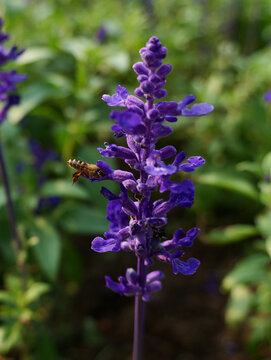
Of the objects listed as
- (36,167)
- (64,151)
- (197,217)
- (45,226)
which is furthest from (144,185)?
(197,217)

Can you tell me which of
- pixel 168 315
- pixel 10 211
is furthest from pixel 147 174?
pixel 168 315

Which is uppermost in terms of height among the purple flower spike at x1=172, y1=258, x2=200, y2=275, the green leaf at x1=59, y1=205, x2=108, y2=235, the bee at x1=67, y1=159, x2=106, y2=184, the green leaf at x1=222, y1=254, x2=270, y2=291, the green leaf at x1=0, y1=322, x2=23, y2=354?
the green leaf at x1=59, y1=205, x2=108, y2=235

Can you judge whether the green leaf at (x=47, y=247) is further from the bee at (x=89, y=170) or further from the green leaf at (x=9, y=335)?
the bee at (x=89, y=170)

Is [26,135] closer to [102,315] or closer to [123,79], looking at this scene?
[123,79]

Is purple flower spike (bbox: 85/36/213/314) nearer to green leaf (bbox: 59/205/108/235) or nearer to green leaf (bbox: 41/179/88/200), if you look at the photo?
green leaf (bbox: 41/179/88/200)

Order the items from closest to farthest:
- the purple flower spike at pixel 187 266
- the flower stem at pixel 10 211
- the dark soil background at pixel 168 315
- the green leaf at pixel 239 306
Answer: the purple flower spike at pixel 187 266
the flower stem at pixel 10 211
the green leaf at pixel 239 306
the dark soil background at pixel 168 315

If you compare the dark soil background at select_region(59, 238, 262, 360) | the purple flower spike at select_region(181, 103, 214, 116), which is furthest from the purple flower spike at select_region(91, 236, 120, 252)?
the dark soil background at select_region(59, 238, 262, 360)

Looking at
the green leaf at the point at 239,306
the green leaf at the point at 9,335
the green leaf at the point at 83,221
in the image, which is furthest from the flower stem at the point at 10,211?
the green leaf at the point at 239,306
